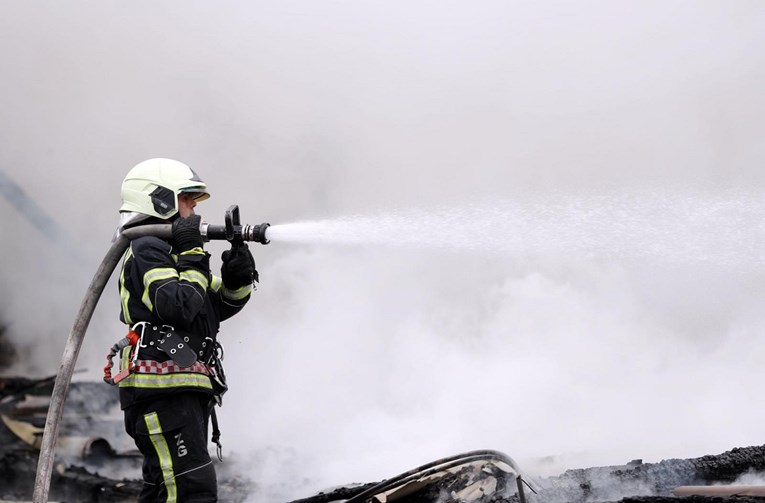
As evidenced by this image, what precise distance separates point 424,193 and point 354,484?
279 cm

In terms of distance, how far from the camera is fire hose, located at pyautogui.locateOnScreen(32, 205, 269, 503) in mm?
3682

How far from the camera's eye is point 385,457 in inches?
213

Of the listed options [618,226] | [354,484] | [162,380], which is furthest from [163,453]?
[618,226]

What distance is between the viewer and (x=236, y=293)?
3.92 metres

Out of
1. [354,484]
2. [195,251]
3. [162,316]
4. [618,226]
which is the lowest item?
[354,484]

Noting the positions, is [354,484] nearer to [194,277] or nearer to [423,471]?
[423,471]

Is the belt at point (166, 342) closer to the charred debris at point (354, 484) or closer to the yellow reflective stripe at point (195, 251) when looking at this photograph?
the yellow reflective stripe at point (195, 251)

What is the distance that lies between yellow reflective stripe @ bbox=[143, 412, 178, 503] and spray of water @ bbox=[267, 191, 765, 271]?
214 centimetres

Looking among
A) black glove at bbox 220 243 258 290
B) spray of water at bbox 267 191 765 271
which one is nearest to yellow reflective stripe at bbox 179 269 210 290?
black glove at bbox 220 243 258 290

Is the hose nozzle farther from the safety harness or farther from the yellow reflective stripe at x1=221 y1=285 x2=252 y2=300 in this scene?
the safety harness

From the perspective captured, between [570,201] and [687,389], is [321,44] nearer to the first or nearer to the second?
Answer: [570,201]

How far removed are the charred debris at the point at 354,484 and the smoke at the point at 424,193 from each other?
480mm

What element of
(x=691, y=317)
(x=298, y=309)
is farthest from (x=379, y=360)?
(x=691, y=317)

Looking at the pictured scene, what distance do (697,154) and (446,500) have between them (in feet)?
12.8
